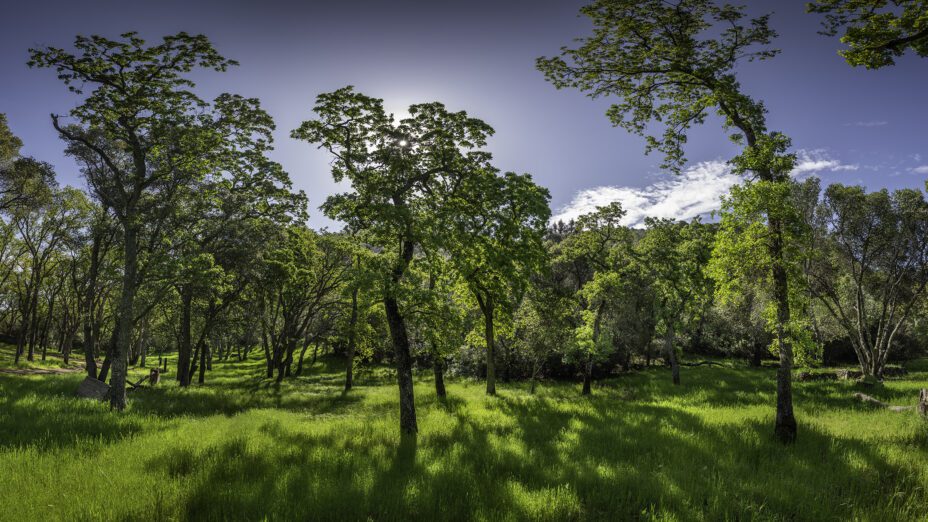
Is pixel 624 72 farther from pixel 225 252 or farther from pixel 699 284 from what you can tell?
pixel 225 252

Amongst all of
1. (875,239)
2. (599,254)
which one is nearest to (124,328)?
(599,254)

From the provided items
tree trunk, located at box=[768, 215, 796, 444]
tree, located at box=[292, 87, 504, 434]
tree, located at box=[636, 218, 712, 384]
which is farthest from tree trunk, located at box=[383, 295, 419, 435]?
tree, located at box=[636, 218, 712, 384]

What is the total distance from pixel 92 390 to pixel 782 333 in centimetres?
2531

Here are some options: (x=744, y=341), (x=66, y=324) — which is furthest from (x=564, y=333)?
(x=66, y=324)

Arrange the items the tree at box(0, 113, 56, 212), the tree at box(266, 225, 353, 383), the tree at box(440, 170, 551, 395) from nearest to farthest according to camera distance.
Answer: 1. the tree at box(440, 170, 551, 395)
2. the tree at box(0, 113, 56, 212)
3. the tree at box(266, 225, 353, 383)

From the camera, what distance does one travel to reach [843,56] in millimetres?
7996

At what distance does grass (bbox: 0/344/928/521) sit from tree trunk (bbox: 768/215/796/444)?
1.75 ft

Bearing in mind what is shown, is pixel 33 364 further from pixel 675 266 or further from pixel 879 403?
pixel 879 403

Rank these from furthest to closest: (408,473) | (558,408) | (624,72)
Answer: (558,408) → (624,72) → (408,473)

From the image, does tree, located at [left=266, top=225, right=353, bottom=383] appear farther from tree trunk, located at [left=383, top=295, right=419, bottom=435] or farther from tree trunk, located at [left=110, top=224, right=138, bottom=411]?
tree trunk, located at [left=383, top=295, right=419, bottom=435]

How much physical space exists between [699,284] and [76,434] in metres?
27.5

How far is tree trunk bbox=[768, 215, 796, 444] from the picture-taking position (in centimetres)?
1032

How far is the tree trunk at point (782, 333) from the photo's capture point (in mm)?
10320

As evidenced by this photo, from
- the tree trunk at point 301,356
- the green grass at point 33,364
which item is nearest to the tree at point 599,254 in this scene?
the tree trunk at point 301,356
